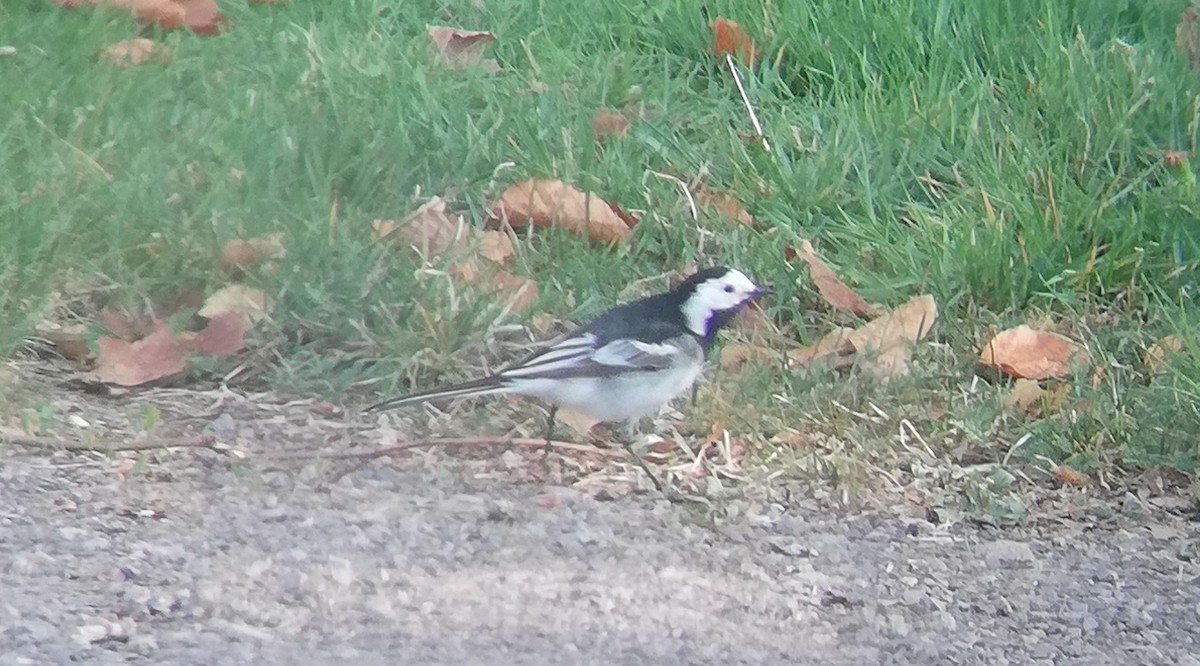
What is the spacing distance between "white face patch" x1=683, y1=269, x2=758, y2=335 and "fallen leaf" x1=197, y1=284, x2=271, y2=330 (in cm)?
109

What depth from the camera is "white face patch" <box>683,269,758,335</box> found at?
423 cm

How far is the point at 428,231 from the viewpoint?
4.68 meters

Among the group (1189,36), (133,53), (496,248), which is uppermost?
(133,53)

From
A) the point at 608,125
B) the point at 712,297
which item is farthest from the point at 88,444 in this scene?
the point at 608,125

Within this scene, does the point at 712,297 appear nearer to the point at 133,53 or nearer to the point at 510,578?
the point at 510,578

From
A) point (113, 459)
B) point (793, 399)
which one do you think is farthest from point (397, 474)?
point (793, 399)

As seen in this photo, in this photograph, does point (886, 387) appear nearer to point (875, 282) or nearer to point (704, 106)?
point (875, 282)

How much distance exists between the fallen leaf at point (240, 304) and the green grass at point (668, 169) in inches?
1.5

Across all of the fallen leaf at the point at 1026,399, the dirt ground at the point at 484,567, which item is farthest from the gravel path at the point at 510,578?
the fallen leaf at the point at 1026,399

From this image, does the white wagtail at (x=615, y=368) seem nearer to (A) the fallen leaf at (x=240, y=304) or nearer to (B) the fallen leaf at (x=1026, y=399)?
(A) the fallen leaf at (x=240, y=304)

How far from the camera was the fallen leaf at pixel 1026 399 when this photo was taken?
4379 millimetres

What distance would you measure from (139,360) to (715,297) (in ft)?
4.73

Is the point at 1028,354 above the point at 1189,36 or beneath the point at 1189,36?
beneath

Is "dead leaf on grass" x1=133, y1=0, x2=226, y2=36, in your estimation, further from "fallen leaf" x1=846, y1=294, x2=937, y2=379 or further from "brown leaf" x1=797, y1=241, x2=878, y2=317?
"fallen leaf" x1=846, y1=294, x2=937, y2=379
